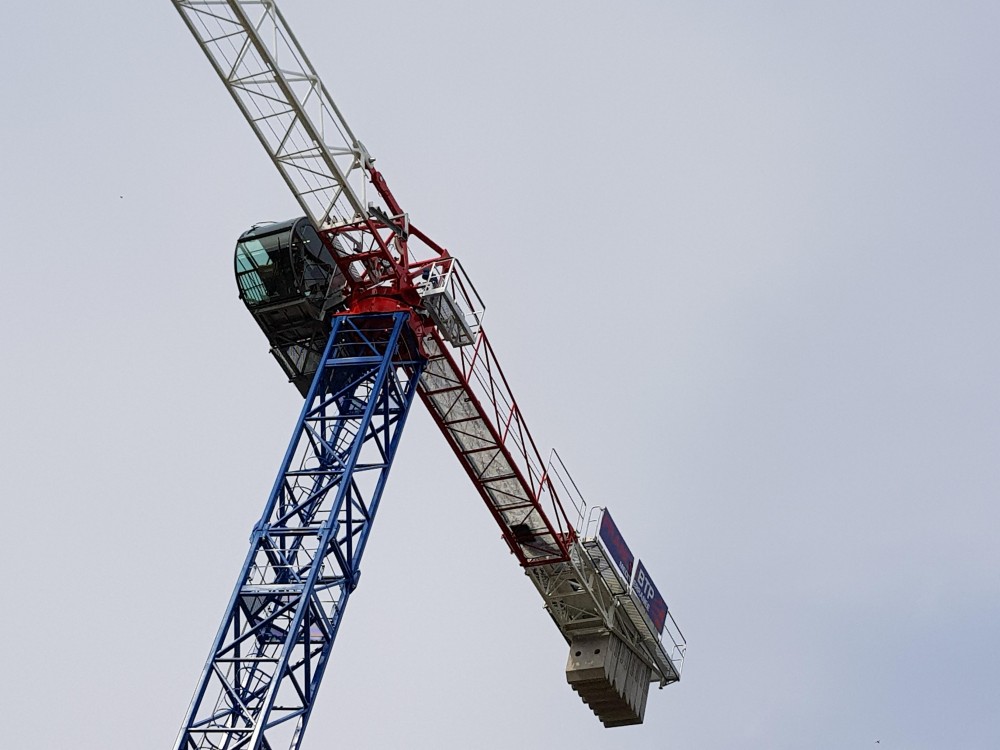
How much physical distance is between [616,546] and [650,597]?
11.3 feet

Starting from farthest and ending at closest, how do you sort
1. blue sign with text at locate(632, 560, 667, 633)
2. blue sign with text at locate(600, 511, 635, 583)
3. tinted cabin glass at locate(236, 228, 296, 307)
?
blue sign with text at locate(632, 560, 667, 633)
blue sign with text at locate(600, 511, 635, 583)
tinted cabin glass at locate(236, 228, 296, 307)

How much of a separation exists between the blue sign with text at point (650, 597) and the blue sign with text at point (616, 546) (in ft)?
1.90

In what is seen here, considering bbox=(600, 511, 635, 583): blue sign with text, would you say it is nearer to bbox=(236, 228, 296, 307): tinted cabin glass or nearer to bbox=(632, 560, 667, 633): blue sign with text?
bbox=(632, 560, 667, 633): blue sign with text

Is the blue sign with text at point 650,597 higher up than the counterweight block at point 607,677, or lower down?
higher up

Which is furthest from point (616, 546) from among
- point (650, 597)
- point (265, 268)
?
point (265, 268)

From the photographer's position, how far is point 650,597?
56125 millimetres

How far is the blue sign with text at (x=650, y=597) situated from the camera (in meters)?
54.9

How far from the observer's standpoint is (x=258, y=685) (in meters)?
40.4

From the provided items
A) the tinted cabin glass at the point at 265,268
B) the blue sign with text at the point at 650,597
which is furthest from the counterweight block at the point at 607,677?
the tinted cabin glass at the point at 265,268

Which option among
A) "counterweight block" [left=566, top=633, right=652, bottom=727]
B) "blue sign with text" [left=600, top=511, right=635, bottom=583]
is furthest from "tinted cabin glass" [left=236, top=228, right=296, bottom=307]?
"counterweight block" [left=566, top=633, right=652, bottom=727]

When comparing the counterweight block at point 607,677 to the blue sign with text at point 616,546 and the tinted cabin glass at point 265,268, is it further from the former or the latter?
the tinted cabin glass at point 265,268

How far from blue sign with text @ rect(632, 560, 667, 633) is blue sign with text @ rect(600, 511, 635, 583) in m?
0.58

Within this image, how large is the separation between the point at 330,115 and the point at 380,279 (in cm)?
455

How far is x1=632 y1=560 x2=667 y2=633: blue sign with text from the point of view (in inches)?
2163
